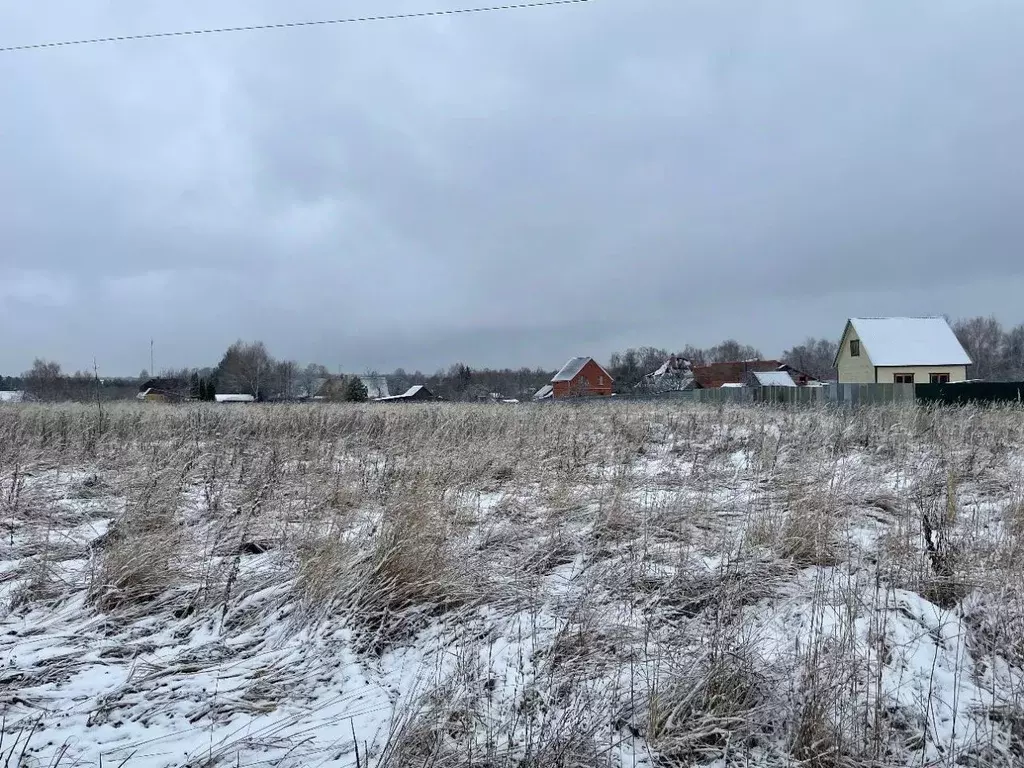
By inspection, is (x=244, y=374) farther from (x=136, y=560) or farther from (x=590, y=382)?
(x=136, y=560)

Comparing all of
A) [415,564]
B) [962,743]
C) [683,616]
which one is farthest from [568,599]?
[962,743]

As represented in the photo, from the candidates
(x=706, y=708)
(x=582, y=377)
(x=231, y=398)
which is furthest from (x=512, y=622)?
(x=582, y=377)

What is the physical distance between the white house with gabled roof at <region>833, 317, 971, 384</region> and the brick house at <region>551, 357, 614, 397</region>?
28223mm

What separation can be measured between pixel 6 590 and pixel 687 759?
3501 mm

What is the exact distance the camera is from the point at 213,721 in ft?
7.05

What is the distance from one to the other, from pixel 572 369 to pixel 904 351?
34466 mm

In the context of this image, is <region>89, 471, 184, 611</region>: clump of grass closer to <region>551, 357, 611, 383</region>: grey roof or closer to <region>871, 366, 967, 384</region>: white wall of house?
<region>871, 366, 967, 384</region>: white wall of house

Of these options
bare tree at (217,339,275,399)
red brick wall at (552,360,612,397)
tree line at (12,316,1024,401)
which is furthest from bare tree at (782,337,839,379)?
bare tree at (217,339,275,399)

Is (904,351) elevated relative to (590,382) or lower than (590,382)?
elevated

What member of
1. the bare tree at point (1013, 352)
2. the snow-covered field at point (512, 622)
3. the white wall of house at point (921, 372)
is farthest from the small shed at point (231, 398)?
the bare tree at point (1013, 352)

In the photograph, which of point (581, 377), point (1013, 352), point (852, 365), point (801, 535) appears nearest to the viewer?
point (801, 535)

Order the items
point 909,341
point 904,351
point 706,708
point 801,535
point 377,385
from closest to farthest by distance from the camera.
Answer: point 706,708, point 801,535, point 904,351, point 909,341, point 377,385

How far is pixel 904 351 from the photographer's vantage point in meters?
34.8

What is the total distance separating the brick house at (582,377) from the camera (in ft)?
205
